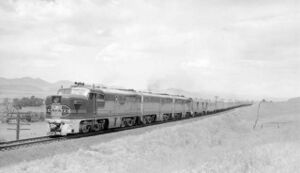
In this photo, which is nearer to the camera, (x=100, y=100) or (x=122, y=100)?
(x=100, y=100)

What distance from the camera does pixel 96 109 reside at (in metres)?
28.0

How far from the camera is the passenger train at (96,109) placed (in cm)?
2547

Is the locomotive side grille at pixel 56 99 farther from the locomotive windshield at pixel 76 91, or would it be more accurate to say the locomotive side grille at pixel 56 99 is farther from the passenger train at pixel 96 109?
the locomotive windshield at pixel 76 91

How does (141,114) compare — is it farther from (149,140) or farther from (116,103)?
(149,140)

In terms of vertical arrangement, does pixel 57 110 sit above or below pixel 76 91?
below

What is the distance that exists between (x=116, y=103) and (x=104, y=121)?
80.8 inches

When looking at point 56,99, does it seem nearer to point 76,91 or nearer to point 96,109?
point 76,91

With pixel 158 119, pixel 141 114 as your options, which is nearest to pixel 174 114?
pixel 158 119

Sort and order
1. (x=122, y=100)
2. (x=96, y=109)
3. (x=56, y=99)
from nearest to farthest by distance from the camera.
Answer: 1. (x=56, y=99)
2. (x=96, y=109)
3. (x=122, y=100)

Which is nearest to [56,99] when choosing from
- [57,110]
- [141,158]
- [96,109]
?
[57,110]

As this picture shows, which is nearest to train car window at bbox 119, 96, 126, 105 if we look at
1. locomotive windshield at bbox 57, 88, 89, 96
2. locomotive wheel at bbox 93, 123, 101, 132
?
locomotive wheel at bbox 93, 123, 101, 132

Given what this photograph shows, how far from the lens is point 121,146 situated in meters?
21.3

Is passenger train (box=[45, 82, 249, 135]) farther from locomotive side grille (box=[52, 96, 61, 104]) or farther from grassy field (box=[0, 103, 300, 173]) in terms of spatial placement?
grassy field (box=[0, 103, 300, 173])

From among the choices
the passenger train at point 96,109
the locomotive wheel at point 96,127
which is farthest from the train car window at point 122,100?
the locomotive wheel at point 96,127
